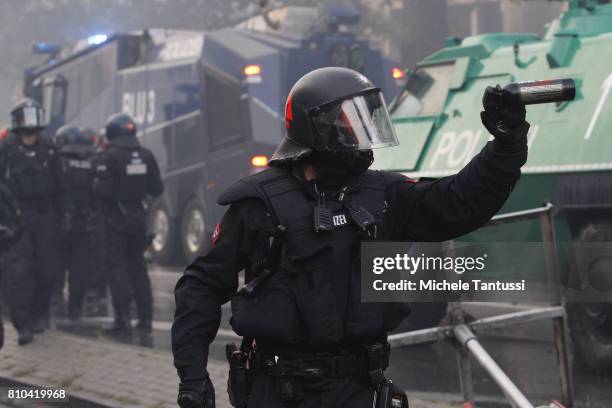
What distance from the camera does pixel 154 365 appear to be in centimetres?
848

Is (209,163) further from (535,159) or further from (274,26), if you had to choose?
(535,159)

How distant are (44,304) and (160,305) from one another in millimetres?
2148

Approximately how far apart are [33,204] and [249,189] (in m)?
7.15

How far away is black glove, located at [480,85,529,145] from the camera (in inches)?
144

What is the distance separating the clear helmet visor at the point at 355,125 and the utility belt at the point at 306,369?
0.65 meters

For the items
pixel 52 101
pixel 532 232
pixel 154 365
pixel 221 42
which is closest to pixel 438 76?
pixel 532 232

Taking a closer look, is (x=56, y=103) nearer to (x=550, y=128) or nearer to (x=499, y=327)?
(x=550, y=128)

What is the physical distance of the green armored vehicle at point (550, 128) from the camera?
331 inches

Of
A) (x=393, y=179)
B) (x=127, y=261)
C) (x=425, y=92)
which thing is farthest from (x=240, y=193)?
(x=127, y=261)

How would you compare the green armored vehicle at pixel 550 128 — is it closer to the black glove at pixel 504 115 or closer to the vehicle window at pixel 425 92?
the vehicle window at pixel 425 92

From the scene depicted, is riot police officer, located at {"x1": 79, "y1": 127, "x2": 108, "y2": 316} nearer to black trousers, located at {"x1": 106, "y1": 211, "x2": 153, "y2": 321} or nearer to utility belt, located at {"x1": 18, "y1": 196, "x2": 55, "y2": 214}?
black trousers, located at {"x1": 106, "y1": 211, "x2": 153, "y2": 321}

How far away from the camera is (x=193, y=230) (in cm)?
1695

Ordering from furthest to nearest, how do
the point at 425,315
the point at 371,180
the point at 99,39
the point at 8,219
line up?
the point at 99,39
the point at 8,219
the point at 425,315
the point at 371,180

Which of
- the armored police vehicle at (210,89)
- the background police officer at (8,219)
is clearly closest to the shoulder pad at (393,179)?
the background police officer at (8,219)
